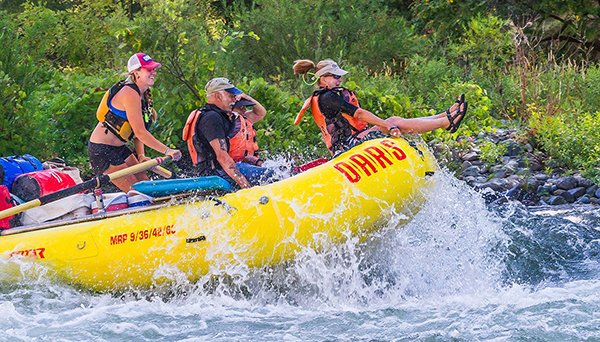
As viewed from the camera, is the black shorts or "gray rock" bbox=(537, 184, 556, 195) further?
"gray rock" bbox=(537, 184, 556, 195)

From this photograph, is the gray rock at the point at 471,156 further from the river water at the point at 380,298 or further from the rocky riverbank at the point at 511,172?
the river water at the point at 380,298

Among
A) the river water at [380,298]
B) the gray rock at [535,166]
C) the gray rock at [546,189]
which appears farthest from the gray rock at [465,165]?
the river water at [380,298]

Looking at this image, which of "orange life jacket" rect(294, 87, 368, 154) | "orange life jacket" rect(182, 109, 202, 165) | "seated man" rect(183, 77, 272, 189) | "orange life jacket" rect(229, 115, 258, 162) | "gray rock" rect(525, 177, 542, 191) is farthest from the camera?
"gray rock" rect(525, 177, 542, 191)

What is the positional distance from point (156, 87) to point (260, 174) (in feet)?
12.1

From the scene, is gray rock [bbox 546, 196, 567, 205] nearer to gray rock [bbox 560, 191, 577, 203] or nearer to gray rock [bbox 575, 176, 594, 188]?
gray rock [bbox 560, 191, 577, 203]

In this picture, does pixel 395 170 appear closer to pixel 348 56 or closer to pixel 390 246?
pixel 390 246

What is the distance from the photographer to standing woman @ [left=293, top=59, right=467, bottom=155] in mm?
7387

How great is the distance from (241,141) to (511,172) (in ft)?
11.7

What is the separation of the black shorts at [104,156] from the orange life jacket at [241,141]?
806 mm

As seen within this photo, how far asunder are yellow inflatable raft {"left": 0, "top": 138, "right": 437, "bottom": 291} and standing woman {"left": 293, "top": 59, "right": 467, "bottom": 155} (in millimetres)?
260

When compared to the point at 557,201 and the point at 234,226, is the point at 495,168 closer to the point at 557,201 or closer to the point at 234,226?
the point at 557,201

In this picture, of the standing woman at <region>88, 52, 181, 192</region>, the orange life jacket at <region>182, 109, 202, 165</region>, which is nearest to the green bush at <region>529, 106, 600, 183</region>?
the orange life jacket at <region>182, 109, 202, 165</region>

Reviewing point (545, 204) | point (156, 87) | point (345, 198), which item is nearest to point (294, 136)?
point (156, 87)

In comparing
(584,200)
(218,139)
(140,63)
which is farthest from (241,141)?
(584,200)
